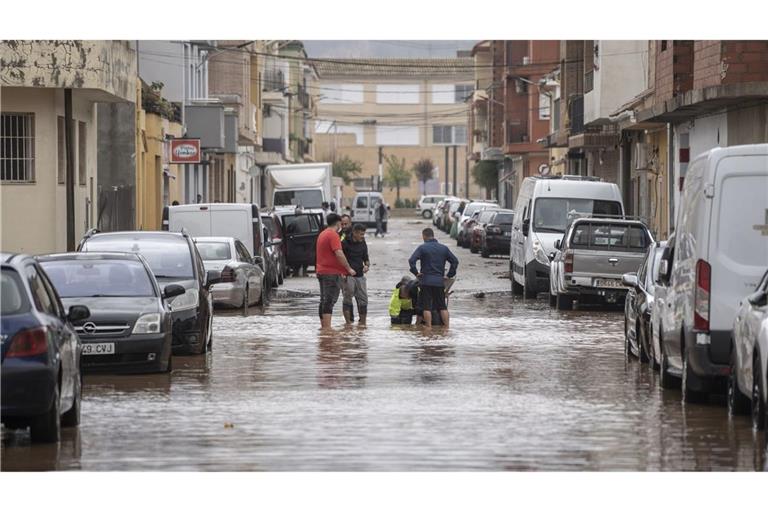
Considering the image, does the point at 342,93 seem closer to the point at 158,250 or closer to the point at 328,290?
the point at 328,290

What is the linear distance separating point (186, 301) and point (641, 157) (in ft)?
103

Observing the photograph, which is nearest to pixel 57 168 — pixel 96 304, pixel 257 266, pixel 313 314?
pixel 257 266

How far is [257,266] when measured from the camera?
3262cm

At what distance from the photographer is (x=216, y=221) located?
35.1 m

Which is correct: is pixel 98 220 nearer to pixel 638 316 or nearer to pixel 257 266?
pixel 257 266

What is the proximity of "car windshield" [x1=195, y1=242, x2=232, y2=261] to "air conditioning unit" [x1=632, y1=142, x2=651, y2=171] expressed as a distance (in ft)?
67.8

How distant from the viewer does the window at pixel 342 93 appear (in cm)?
15625

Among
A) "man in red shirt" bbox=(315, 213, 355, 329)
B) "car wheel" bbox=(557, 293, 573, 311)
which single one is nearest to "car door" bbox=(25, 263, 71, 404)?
"man in red shirt" bbox=(315, 213, 355, 329)

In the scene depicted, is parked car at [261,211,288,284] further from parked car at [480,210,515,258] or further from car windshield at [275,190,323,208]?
car windshield at [275,190,323,208]

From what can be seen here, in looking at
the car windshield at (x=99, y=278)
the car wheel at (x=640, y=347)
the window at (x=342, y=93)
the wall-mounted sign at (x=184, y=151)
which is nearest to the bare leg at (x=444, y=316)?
the car wheel at (x=640, y=347)

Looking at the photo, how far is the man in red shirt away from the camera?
26453 millimetres

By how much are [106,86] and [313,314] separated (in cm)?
884

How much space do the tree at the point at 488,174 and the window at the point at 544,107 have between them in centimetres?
2232

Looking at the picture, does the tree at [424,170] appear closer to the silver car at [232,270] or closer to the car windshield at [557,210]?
the car windshield at [557,210]
